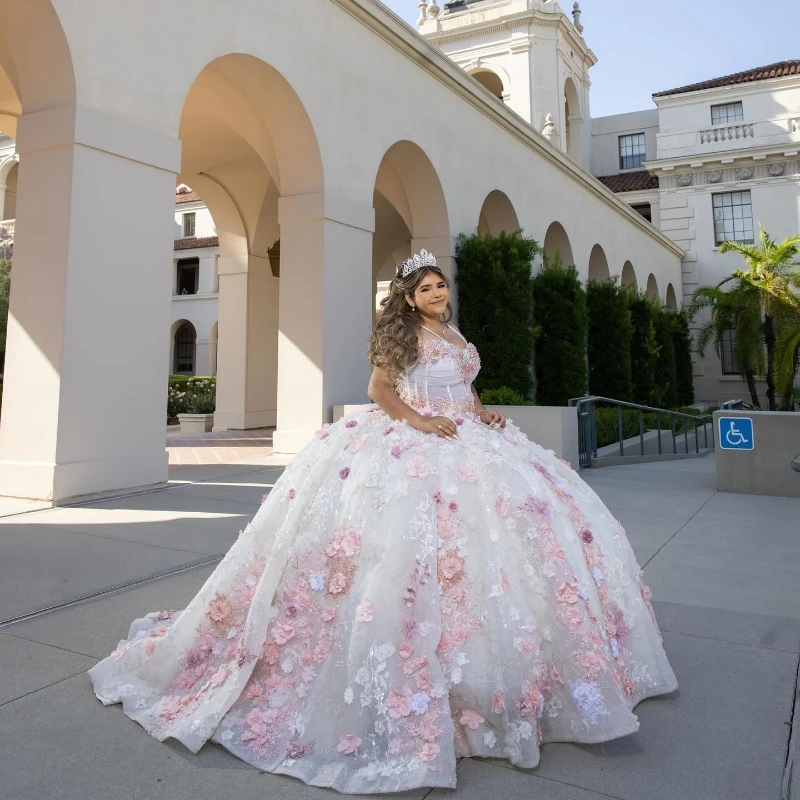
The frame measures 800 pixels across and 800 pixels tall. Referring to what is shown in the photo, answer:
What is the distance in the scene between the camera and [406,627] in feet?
6.87

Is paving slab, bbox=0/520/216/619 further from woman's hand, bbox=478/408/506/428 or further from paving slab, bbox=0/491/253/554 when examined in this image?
woman's hand, bbox=478/408/506/428

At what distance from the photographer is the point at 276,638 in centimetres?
226

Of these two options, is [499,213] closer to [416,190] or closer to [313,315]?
[416,190]

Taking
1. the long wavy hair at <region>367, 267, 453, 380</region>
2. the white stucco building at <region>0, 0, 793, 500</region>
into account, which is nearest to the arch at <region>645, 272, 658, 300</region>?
the white stucco building at <region>0, 0, 793, 500</region>

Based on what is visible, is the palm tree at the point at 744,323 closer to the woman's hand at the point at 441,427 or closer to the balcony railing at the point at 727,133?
the balcony railing at the point at 727,133

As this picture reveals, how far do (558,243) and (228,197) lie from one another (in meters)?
7.94

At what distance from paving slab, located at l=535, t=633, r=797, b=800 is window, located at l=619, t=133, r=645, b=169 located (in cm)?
3115

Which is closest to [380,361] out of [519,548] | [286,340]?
[519,548]

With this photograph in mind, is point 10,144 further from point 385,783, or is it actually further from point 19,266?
point 385,783

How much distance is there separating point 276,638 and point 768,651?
2084 millimetres

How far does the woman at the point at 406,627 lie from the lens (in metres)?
2.03

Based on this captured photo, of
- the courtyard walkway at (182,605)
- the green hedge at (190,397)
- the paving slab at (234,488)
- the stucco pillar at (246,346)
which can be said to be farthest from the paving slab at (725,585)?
the green hedge at (190,397)

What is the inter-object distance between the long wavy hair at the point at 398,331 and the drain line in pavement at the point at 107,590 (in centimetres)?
185

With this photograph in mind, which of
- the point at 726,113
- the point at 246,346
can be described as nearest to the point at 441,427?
Answer: the point at 246,346
